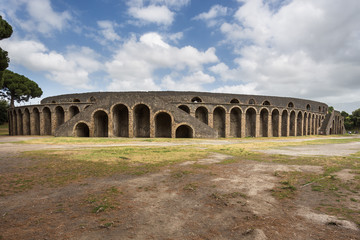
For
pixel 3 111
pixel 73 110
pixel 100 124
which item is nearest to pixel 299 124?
pixel 100 124

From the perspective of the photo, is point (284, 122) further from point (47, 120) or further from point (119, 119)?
point (47, 120)

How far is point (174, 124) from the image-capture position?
2197 centimetres

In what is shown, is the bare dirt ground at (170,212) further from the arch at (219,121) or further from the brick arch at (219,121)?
the arch at (219,121)

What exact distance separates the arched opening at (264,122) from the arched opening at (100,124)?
26433 mm

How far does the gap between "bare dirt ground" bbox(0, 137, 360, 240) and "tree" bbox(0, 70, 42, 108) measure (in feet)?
167

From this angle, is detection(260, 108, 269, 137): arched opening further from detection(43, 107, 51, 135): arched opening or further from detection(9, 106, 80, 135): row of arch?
detection(43, 107, 51, 135): arched opening

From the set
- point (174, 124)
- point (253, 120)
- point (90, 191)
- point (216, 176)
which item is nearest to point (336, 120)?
point (253, 120)

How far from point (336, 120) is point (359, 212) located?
5619 centimetres

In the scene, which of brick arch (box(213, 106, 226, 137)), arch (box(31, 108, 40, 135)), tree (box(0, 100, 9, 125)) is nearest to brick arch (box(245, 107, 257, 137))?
brick arch (box(213, 106, 226, 137))

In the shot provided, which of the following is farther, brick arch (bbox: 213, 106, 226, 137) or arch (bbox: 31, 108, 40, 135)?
arch (bbox: 31, 108, 40, 135)

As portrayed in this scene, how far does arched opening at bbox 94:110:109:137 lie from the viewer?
23312mm

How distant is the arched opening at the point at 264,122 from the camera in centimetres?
2928

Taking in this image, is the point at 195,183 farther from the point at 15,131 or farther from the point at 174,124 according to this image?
the point at 15,131

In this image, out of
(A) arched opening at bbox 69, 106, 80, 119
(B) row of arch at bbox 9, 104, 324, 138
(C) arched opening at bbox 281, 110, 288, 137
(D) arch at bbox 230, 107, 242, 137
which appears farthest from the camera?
(C) arched opening at bbox 281, 110, 288, 137
